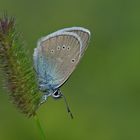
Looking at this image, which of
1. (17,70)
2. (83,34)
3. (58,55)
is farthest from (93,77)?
(17,70)

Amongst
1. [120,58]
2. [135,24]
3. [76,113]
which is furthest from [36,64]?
[135,24]

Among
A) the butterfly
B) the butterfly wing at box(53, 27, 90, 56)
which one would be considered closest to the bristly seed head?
the butterfly

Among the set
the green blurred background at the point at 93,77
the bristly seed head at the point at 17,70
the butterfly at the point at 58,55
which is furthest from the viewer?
the green blurred background at the point at 93,77

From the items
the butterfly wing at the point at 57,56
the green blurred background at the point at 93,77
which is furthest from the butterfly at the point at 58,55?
the green blurred background at the point at 93,77

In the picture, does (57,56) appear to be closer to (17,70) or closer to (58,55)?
(58,55)

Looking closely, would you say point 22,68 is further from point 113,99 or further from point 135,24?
point 135,24

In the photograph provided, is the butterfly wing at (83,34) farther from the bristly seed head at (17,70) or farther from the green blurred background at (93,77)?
the green blurred background at (93,77)
